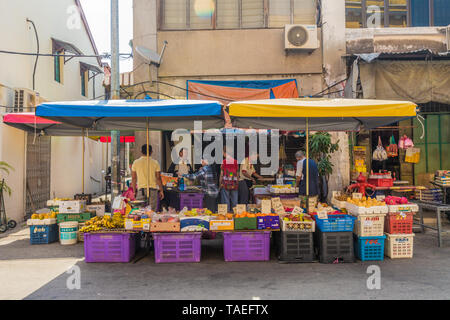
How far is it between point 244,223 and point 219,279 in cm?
125

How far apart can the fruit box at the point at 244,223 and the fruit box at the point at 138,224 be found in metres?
1.55

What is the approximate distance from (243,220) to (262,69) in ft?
22.0

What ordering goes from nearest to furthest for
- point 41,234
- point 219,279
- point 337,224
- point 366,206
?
point 219,279
point 337,224
point 366,206
point 41,234

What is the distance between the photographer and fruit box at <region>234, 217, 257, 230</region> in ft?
22.0

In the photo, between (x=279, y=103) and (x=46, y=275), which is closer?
(x=46, y=275)

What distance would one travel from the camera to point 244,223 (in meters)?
6.72

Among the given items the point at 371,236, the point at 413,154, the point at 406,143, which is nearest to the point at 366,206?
the point at 371,236

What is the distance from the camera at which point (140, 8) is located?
12.3 m

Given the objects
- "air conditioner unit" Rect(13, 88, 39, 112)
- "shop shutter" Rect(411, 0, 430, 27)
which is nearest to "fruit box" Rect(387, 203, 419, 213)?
"shop shutter" Rect(411, 0, 430, 27)

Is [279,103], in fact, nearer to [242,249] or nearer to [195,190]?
[242,249]

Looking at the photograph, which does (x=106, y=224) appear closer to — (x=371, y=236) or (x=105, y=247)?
(x=105, y=247)

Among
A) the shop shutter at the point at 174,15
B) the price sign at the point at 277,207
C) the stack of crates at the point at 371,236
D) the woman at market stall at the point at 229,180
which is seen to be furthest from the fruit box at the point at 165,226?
the shop shutter at the point at 174,15

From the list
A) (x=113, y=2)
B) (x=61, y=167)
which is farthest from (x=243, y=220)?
(x=61, y=167)
